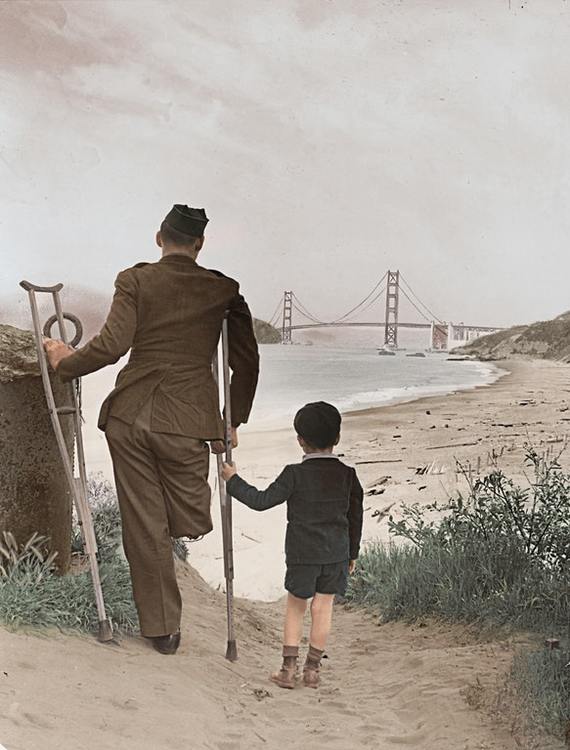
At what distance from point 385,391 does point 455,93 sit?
906mm

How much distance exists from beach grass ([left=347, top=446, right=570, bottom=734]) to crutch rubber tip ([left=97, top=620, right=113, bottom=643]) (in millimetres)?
809

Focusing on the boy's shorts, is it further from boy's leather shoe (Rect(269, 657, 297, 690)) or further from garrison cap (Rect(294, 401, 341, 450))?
garrison cap (Rect(294, 401, 341, 450))

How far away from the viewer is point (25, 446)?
272cm

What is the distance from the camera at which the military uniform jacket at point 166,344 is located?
2340mm

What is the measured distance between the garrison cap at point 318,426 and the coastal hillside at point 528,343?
834mm

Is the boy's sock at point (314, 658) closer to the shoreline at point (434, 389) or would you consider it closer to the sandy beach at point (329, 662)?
the sandy beach at point (329, 662)

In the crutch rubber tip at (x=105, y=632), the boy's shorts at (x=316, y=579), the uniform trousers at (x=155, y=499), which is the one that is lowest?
the crutch rubber tip at (x=105, y=632)

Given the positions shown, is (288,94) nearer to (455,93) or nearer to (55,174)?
(455,93)

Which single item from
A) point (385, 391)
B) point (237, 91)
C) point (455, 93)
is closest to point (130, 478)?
point (385, 391)

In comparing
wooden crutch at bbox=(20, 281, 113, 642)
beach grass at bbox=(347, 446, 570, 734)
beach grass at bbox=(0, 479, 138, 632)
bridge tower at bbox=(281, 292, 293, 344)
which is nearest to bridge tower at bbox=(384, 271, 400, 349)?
bridge tower at bbox=(281, 292, 293, 344)

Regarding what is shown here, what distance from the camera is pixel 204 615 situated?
9.45ft

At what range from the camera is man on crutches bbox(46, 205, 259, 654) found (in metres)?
2.37

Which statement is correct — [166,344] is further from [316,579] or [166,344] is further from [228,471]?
[316,579]

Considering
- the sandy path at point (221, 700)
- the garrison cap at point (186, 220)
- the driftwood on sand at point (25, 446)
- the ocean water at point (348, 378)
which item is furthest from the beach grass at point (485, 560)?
the garrison cap at point (186, 220)
